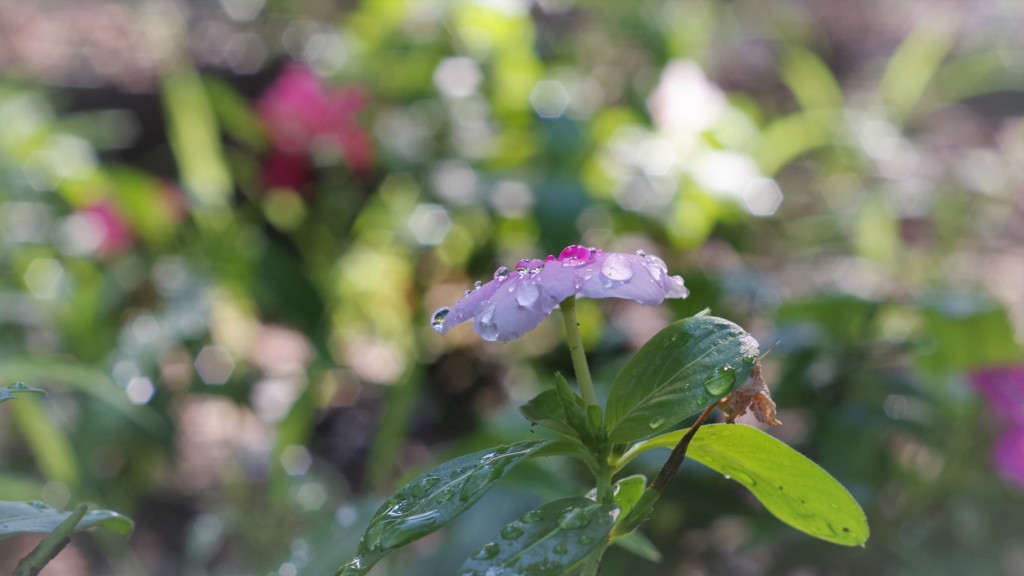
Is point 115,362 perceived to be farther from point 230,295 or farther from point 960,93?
point 960,93

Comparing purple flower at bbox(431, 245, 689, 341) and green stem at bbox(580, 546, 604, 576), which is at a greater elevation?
purple flower at bbox(431, 245, 689, 341)

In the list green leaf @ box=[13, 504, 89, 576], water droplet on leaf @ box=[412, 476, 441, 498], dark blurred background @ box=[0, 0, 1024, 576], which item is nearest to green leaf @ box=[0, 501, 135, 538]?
green leaf @ box=[13, 504, 89, 576]

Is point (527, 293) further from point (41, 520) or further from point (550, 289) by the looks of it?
point (41, 520)

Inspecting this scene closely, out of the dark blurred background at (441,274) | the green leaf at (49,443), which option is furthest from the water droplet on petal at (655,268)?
the green leaf at (49,443)

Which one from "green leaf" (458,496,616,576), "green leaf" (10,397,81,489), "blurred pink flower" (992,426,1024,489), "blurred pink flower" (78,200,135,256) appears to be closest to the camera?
"green leaf" (458,496,616,576)

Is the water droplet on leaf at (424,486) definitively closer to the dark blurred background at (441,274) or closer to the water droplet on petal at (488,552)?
the water droplet on petal at (488,552)

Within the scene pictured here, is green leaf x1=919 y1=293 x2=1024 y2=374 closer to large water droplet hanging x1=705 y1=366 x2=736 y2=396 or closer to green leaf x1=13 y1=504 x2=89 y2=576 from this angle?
large water droplet hanging x1=705 y1=366 x2=736 y2=396
